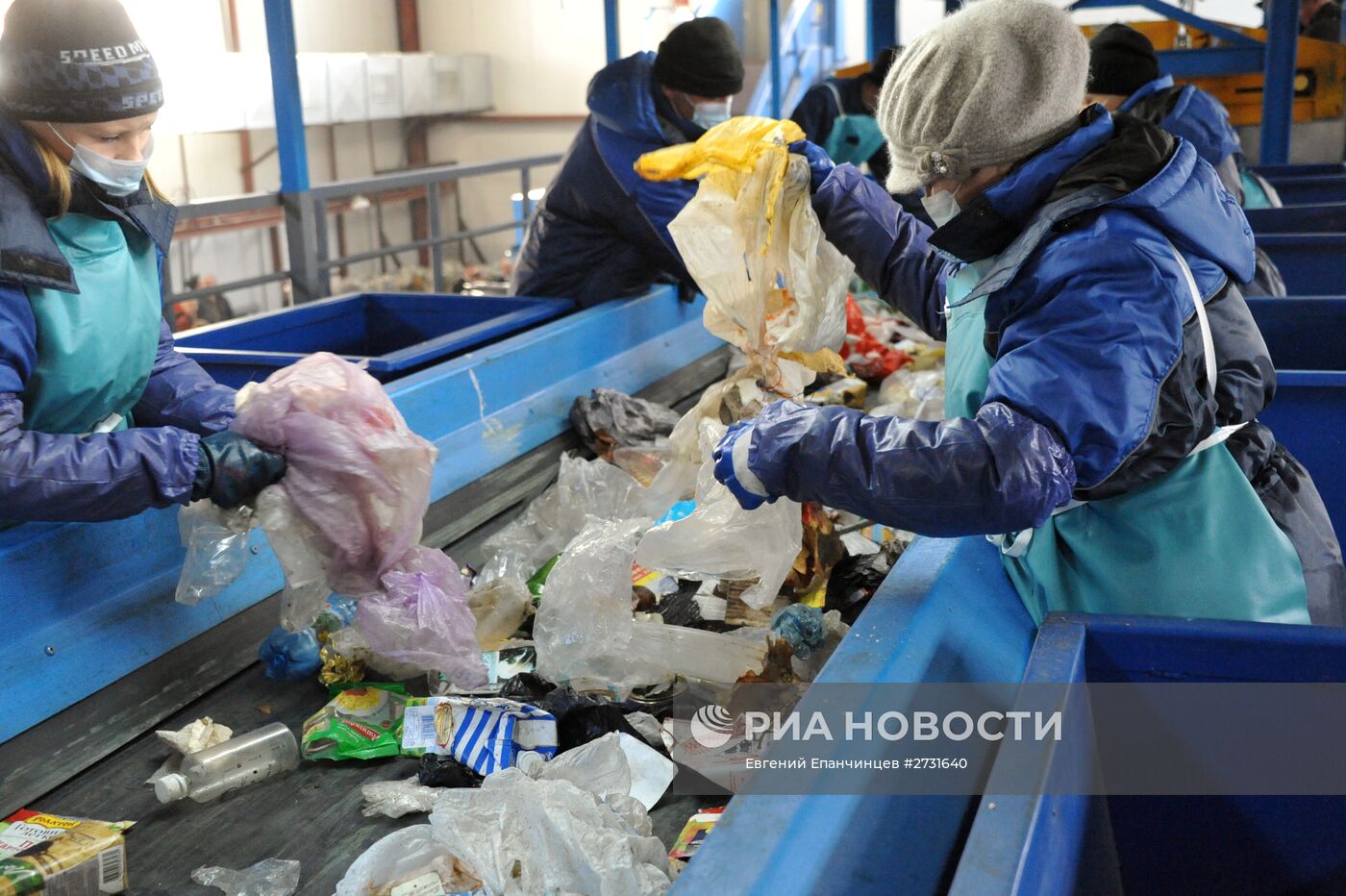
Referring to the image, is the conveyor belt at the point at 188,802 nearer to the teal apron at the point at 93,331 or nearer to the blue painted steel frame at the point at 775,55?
the teal apron at the point at 93,331

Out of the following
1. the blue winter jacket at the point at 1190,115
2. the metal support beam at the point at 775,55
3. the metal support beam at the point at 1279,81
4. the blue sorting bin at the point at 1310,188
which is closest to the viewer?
the blue winter jacket at the point at 1190,115

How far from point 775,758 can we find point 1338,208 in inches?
172

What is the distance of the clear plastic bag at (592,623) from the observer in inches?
84.4

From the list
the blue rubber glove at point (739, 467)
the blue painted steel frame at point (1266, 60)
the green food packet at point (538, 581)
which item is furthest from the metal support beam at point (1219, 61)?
the blue rubber glove at point (739, 467)

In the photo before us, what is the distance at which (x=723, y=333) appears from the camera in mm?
2646

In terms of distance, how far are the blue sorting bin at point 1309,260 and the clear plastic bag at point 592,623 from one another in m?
2.84

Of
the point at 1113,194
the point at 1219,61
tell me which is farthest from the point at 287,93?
the point at 1219,61

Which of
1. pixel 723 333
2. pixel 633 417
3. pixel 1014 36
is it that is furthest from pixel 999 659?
pixel 633 417

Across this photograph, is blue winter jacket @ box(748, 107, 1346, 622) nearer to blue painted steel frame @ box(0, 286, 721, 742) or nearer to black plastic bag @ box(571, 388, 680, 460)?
blue painted steel frame @ box(0, 286, 721, 742)

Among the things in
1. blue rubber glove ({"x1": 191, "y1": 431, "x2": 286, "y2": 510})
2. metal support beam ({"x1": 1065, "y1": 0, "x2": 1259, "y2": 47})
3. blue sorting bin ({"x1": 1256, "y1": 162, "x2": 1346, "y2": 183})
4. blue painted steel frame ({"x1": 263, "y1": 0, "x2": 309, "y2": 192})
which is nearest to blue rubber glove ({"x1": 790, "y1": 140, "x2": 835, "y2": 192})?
blue rubber glove ({"x1": 191, "y1": 431, "x2": 286, "y2": 510})

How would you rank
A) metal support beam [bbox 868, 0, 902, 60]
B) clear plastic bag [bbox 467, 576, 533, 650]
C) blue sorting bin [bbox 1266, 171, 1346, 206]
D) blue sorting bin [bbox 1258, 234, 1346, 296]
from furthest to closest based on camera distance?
1. metal support beam [bbox 868, 0, 902, 60]
2. blue sorting bin [bbox 1266, 171, 1346, 206]
3. blue sorting bin [bbox 1258, 234, 1346, 296]
4. clear plastic bag [bbox 467, 576, 533, 650]

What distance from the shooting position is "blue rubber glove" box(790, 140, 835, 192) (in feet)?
7.93

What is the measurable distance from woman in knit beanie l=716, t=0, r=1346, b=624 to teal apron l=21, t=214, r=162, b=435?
3.70ft

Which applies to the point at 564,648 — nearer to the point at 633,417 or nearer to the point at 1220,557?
the point at 1220,557
